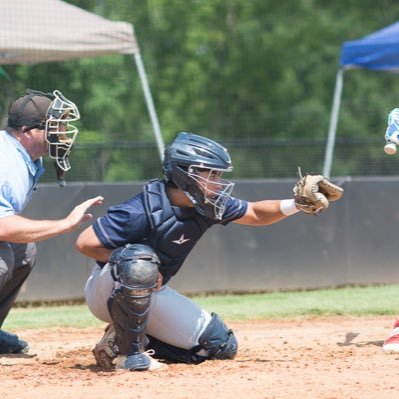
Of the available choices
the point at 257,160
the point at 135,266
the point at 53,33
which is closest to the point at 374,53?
the point at 257,160

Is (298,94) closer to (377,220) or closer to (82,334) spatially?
(377,220)

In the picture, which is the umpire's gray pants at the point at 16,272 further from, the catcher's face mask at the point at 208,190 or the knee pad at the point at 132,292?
the catcher's face mask at the point at 208,190

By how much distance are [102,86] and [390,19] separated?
30.9 feet

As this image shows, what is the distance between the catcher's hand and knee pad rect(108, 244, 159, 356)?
990 millimetres

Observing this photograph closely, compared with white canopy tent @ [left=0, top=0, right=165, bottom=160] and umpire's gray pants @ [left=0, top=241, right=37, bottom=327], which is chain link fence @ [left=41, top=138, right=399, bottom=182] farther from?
umpire's gray pants @ [left=0, top=241, right=37, bottom=327]

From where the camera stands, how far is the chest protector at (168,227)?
19.3 feet

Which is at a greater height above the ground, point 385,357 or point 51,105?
point 51,105

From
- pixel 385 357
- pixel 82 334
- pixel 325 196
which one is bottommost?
pixel 82 334

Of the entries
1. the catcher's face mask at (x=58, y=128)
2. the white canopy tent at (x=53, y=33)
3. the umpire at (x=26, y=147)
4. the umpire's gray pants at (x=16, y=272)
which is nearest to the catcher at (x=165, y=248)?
the umpire at (x=26, y=147)

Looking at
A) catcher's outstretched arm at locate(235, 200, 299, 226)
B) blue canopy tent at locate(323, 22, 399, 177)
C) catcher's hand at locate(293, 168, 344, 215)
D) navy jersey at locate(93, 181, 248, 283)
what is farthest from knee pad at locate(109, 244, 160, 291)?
blue canopy tent at locate(323, 22, 399, 177)

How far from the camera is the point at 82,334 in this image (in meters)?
8.04

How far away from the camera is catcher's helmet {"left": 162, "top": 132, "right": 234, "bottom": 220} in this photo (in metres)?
5.86

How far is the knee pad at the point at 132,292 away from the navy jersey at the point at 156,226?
0.11 m

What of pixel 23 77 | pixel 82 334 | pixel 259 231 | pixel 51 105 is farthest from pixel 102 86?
pixel 51 105
